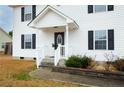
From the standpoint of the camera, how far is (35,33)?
76.3ft

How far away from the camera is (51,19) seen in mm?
19359

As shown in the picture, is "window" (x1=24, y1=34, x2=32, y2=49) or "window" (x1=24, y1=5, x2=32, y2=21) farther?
"window" (x1=24, y1=5, x2=32, y2=21)

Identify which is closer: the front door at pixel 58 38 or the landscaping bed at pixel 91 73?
the landscaping bed at pixel 91 73

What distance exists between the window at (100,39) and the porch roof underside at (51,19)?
1.76 m

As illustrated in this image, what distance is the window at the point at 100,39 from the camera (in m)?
18.1

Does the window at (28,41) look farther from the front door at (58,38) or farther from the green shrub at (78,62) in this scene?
the green shrub at (78,62)

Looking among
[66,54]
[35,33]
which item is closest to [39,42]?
[35,33]

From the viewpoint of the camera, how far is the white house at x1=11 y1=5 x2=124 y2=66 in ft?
57.7

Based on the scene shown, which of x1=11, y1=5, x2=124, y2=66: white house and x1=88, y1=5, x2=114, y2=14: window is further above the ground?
x1=88, y1=5, x2=114, y2=14: window

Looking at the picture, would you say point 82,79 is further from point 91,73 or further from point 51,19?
point 51,19

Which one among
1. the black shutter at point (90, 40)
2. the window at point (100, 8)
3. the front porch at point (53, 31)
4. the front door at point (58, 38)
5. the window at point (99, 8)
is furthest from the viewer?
the front door at point (58, 38)

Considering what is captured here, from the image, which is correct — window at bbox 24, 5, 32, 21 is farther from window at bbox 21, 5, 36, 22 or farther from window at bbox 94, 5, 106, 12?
window at bbox 94, 5, 106, 12

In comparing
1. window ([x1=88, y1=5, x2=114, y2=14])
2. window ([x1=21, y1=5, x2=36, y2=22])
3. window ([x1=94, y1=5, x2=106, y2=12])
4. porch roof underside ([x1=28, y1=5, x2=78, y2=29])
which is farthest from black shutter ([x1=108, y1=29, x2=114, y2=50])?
window ([x1=21, y1=5, x2=36, y2=22])

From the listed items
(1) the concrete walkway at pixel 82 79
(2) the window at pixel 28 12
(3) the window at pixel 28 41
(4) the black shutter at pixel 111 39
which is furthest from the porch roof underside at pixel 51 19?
(1) the concrete walkway at pixel 82 79
